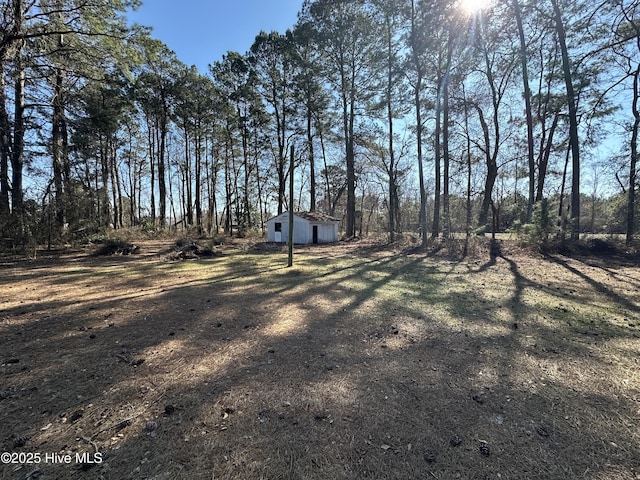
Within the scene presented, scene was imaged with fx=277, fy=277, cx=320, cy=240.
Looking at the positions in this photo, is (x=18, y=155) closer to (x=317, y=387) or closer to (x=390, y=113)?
(x=317, y=387)

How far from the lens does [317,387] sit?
2.52 metres

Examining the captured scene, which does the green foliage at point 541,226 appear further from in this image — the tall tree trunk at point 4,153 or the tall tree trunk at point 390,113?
the tall tree trunk at point 4,153

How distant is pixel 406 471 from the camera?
65.4 inches

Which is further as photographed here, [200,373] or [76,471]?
[200,373]

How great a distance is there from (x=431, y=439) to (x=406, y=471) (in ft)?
1.15

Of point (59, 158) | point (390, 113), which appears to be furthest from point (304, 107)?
point (59, 158)

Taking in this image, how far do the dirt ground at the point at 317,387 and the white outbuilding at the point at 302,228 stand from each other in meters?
16.1

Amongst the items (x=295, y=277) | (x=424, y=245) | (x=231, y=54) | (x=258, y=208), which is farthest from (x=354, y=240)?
(x=231, y=54)

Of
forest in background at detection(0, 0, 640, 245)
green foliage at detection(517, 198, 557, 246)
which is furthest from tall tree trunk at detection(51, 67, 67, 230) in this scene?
green foliage at detection(517, 198, 557, 246)

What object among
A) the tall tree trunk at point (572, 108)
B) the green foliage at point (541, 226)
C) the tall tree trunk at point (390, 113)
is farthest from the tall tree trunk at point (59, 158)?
the tall tree trunk at point (572, 108)

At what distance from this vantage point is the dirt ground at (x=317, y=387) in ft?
5.64

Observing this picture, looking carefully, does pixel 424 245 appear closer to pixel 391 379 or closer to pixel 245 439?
pixel 391 379

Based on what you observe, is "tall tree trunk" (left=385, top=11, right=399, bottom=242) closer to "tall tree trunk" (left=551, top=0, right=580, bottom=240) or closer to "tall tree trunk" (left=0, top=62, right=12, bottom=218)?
"tall tree trunk" (left=551, top=0, right=580, bottom=240)

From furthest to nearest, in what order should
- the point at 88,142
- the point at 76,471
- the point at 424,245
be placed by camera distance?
the point at 424,245, the point at 88,142, the point at 76,471
